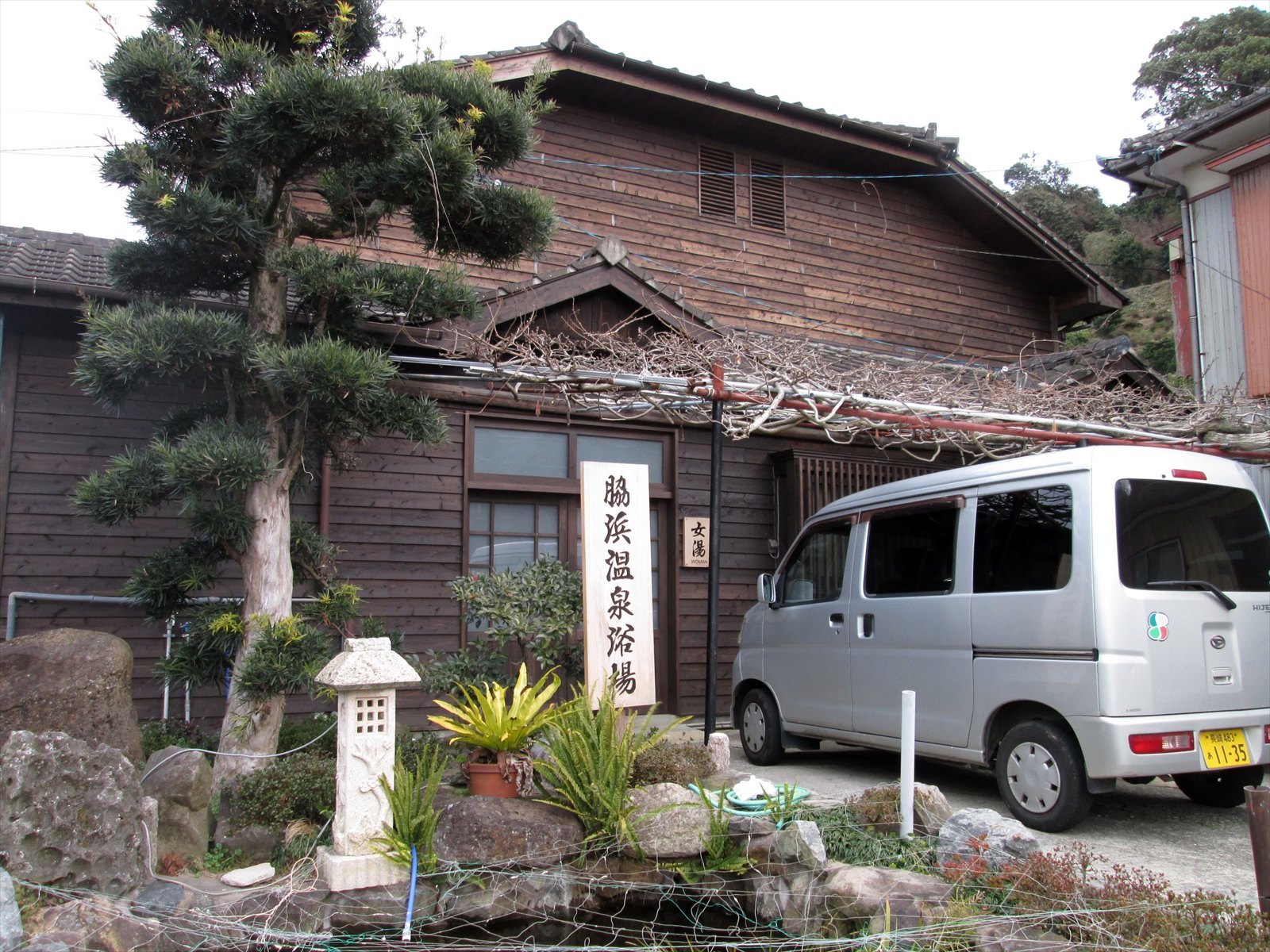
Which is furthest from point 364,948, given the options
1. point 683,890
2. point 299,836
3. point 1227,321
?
point 1227,321

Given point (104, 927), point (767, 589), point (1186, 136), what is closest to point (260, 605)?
point (104, 927)

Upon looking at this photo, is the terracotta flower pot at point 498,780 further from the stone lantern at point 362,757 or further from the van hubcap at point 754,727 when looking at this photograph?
the van hubcap at point 754,727

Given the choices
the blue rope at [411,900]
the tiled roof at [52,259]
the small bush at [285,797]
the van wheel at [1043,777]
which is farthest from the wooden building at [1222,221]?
the tiled roof at [52,259]

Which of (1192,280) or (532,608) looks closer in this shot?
(532,608)

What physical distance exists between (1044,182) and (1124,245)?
43.4ft

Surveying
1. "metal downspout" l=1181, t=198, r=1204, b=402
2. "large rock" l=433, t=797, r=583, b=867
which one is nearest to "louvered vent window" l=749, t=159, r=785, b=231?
"metal downspout" l=1181, t=198, r=1204, b=402

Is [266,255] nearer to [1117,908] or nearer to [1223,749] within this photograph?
[1117,908]

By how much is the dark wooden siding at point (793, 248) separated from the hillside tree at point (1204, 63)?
2352 centimetres

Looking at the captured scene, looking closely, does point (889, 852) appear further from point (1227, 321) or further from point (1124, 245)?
point (1124, 245)

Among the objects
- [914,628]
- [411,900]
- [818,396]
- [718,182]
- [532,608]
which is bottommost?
[411,900]

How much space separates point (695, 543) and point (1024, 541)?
439 cm

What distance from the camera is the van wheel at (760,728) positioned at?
731 centimetres

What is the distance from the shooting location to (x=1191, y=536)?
550 centimetres

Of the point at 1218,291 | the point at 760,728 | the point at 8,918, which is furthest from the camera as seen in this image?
the point at 1218,291
